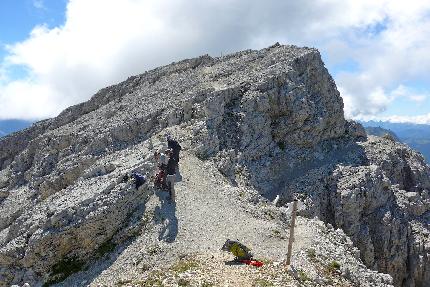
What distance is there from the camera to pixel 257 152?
6331 centimetres

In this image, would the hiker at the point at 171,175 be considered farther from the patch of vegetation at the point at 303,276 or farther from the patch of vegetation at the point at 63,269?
the patch of vegetation at the point at 303,276

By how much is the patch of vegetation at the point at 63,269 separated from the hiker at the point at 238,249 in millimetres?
12872

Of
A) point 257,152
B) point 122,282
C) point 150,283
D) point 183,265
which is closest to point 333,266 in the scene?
point 183,265

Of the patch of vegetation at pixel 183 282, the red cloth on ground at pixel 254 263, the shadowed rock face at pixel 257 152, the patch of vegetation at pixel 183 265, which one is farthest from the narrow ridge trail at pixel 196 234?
the shadowed rock face at pixel 257 152

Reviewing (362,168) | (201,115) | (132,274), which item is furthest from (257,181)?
(132,274)

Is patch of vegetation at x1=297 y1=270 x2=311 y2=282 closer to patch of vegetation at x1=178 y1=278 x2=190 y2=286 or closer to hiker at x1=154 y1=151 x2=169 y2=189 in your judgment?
patch of vegetation at x1=178 y1=278 x2=190 y2=286

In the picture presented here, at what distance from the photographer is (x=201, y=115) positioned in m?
60.7

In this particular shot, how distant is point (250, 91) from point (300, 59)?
12377mm

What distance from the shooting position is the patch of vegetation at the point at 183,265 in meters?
29.8

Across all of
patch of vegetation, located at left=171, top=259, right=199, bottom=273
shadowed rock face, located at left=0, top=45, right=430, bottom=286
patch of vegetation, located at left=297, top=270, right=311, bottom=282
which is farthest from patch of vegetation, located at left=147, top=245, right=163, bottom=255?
patch of vegetation, located at left=297, top=270, right=311, bottom=282

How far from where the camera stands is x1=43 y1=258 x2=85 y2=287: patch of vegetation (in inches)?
1494

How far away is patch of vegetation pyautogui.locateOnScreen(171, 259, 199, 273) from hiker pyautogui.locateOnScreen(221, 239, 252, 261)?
2.73 m

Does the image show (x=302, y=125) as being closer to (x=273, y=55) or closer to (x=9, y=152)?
(x=273, y=55)

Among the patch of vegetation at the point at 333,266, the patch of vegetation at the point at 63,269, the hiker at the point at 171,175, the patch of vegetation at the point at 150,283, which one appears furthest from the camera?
the hiker at the point at 171,175
